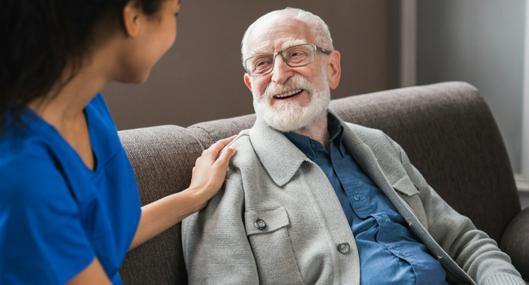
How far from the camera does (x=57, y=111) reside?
42.7 inches

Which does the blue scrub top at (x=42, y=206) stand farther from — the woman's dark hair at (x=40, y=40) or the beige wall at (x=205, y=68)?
the beige wall at (x=205, y=68)

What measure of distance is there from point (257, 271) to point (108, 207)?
0.56 meters

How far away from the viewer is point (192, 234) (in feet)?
5.96

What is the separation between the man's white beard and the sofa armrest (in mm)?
Answer: 820

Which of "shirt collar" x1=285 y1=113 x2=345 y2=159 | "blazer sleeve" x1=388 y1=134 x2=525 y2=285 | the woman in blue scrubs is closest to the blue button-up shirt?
"shirt collar" x1=285 y1=113 x2=345 y2=159

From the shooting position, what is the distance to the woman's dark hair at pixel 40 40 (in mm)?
984

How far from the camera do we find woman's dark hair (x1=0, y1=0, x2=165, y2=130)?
0.98 metres

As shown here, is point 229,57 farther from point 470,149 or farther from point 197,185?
point 197,185

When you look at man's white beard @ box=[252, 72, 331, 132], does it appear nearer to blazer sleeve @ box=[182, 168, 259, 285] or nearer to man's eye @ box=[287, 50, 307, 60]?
man's eye @ box=[287, 50, 307, 60]

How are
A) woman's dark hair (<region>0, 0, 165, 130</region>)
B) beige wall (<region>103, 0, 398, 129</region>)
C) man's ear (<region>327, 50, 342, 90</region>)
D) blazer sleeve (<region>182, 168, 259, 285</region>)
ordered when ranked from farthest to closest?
beige wall (<region>103, 0, 398, 129</region>) < man's ear (<region>327, 50, 342, 90</region>) < blazer sleeve (<region>182, 168, 259, 285</region>) < woman's dark hair (<region>0, 0, 165, 130</region>)

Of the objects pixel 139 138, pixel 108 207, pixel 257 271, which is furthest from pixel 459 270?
pixel 108 207

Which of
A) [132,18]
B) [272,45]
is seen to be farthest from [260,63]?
[132,18]

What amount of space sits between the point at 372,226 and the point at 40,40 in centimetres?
112

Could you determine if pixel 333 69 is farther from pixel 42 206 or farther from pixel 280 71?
pixel 42 206
